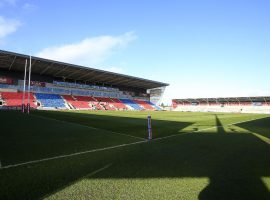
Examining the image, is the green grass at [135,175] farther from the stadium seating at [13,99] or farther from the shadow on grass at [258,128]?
the stadium seating at [13,99]

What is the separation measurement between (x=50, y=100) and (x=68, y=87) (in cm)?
949

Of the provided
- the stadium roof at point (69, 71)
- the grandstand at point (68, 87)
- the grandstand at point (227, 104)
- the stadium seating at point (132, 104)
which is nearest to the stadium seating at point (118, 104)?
the grandstand at point (68, 87)

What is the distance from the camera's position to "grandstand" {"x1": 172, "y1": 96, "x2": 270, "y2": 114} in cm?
7503

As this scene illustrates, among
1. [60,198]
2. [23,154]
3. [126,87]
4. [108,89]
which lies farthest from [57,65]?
[60,198]

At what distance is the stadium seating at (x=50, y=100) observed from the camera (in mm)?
52906

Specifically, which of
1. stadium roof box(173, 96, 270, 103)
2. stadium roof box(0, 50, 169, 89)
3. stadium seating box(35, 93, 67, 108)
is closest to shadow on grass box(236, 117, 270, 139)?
stadium roof box(0, 50, 169, 89)

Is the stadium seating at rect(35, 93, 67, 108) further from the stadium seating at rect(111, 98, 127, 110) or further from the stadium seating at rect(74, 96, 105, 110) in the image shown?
the stadium seating at rect(111, 98, 127, 110)

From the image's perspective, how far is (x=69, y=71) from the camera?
184 ft

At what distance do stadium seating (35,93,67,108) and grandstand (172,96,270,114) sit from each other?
165 ft

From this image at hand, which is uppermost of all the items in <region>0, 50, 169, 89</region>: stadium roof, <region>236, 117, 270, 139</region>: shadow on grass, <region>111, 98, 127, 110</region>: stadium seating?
<region>0, 50, 169, 89</region>: stadium roof

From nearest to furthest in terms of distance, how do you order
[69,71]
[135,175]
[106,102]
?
[135,175] < [69,71] < [106,102]

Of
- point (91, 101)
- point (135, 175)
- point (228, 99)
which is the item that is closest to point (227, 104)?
point (228, 99)

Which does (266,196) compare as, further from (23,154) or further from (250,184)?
(23,154)

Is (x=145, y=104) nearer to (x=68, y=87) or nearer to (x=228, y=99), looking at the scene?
(x=68, y=87)
